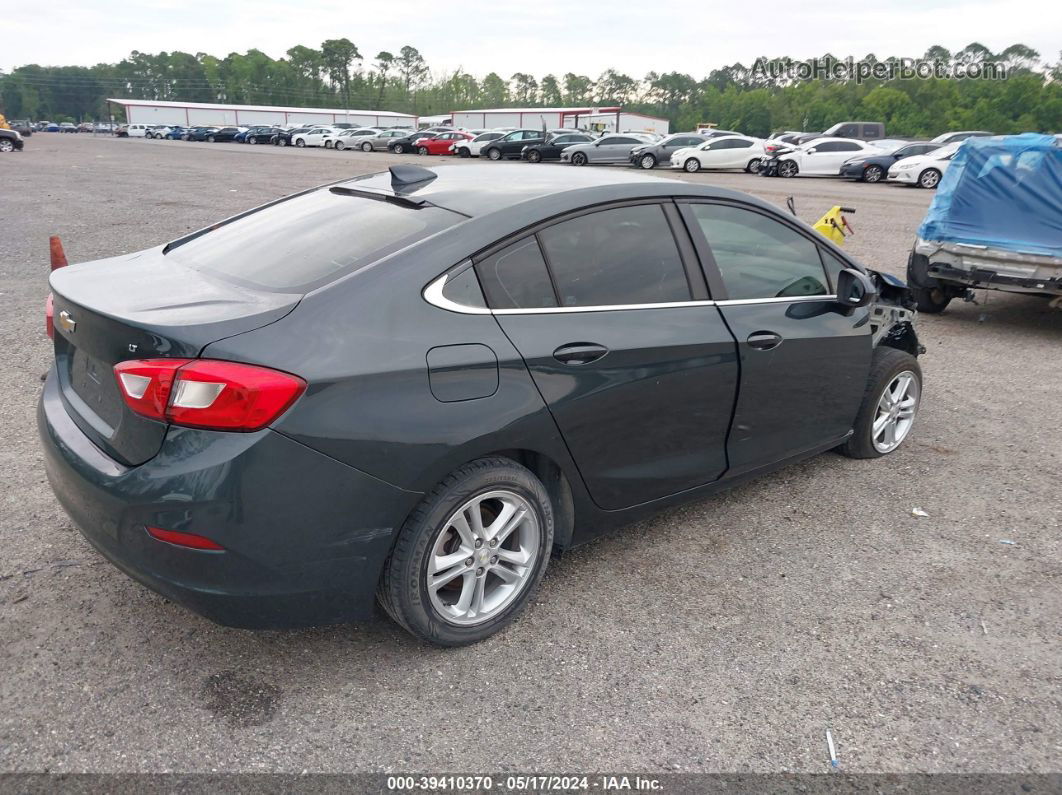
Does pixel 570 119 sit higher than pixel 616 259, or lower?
higher

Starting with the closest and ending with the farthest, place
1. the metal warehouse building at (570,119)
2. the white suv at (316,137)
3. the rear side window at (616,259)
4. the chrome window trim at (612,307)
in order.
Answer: the chrome window trim at (612,307), the rear side window at (616,259), the white suv at (316,137), the metal warehouse building at (570,119)

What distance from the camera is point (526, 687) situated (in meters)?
2.85

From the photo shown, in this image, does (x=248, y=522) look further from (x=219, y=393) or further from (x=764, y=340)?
(x=764, y=340)

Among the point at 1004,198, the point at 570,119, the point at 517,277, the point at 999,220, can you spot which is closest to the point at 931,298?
the point at 999,220

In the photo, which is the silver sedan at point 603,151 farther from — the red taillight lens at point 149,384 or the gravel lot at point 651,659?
the red taillight lens at point 149,384

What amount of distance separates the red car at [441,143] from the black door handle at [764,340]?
4295cm

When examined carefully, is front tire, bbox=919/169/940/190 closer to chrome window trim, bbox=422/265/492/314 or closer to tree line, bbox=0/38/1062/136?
chrome window trim, bbox=422/265/492/314

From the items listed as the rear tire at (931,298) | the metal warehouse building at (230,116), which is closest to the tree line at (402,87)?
the metal warehouse building at (230,116)

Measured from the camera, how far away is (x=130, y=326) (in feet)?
8.54

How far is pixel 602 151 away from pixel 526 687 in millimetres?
35214

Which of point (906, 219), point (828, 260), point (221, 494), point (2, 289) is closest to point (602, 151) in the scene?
point (906, 219)

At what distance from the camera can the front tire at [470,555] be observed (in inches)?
109

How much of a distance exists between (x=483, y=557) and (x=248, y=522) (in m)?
0.87

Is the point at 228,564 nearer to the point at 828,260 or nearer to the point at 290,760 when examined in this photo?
the point at 290,760
